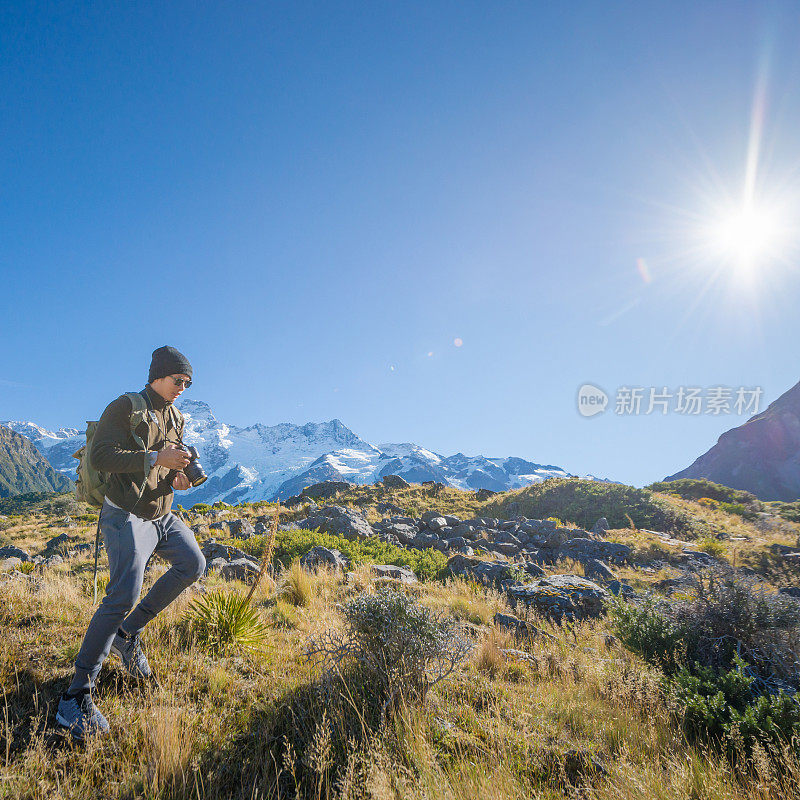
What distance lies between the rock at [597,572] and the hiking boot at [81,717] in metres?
11.0

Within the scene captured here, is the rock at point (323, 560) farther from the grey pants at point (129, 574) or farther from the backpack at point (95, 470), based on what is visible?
the backpack at point (95, 470)

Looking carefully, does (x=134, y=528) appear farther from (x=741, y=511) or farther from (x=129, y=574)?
(x=741, y=511)

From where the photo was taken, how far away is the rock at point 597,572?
1022 centimetres

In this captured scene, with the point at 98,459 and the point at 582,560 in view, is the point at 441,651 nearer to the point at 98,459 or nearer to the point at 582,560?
the point at 98,459

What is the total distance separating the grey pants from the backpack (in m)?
0.14

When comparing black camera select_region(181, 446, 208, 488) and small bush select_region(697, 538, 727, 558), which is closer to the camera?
black camera select_region(181, 446, 208, 488)

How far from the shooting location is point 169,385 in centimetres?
319

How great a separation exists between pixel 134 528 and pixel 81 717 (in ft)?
3.92

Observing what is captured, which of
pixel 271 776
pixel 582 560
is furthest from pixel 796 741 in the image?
pixel 582 560

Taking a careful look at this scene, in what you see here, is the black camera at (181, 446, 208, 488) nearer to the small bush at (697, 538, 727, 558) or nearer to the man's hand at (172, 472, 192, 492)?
the man's hand at (172, 472, 192, 492)

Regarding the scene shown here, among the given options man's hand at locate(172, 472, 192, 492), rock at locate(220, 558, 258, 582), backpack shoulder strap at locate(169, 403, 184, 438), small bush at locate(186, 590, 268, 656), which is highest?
backpack shoulder strap at locate(169, 403, 184, 438)

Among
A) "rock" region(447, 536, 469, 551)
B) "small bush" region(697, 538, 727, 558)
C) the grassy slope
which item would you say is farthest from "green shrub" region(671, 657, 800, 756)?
"small bush" region(697, 538, 727, 558)

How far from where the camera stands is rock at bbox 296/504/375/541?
41.5 feet

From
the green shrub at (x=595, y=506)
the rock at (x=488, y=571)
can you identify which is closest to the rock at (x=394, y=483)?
the green shrub at (x=595, y=506)
